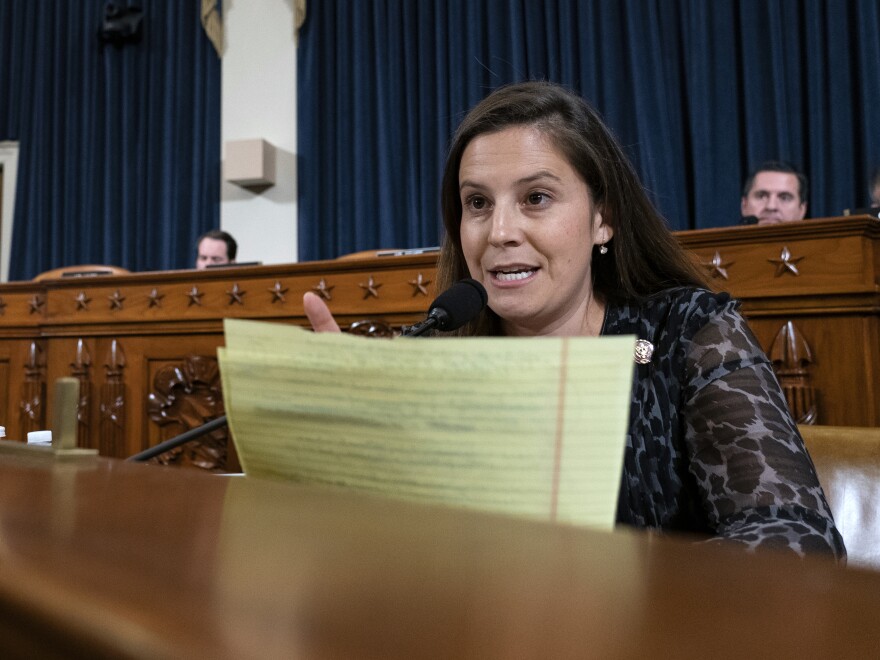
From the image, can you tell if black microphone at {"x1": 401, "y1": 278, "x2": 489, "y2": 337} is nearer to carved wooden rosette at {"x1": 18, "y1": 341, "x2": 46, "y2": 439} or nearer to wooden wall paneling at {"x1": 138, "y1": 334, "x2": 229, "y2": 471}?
wooden wall paneling at {"x1": 138, "y1": 334, "x2": 229, "y2": 471}

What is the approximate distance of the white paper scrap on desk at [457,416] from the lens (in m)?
0.49

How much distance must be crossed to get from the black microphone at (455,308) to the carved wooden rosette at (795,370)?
3.80 ft

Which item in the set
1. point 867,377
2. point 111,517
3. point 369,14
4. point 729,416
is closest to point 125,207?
point 369,14

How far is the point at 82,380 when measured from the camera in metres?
2.96

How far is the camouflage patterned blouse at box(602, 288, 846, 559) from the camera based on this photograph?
3.13 feet

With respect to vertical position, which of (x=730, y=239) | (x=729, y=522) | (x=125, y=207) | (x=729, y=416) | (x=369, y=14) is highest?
(x=369, y=14)

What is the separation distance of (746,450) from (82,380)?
99.1 inches

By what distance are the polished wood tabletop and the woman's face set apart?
3.23 ft

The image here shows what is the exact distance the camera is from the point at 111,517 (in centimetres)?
36

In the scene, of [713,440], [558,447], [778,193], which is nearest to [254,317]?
[713,440]

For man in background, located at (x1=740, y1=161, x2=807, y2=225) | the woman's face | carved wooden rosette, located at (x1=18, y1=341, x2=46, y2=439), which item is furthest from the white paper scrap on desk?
man in background, located at (x1=740, y1=161, x2=807, y2=225)

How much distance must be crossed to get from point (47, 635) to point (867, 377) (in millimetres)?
1986

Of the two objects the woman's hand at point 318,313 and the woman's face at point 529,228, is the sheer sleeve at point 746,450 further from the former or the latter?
the woman's hand at point 318,313

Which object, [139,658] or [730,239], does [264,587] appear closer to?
[139,658]
